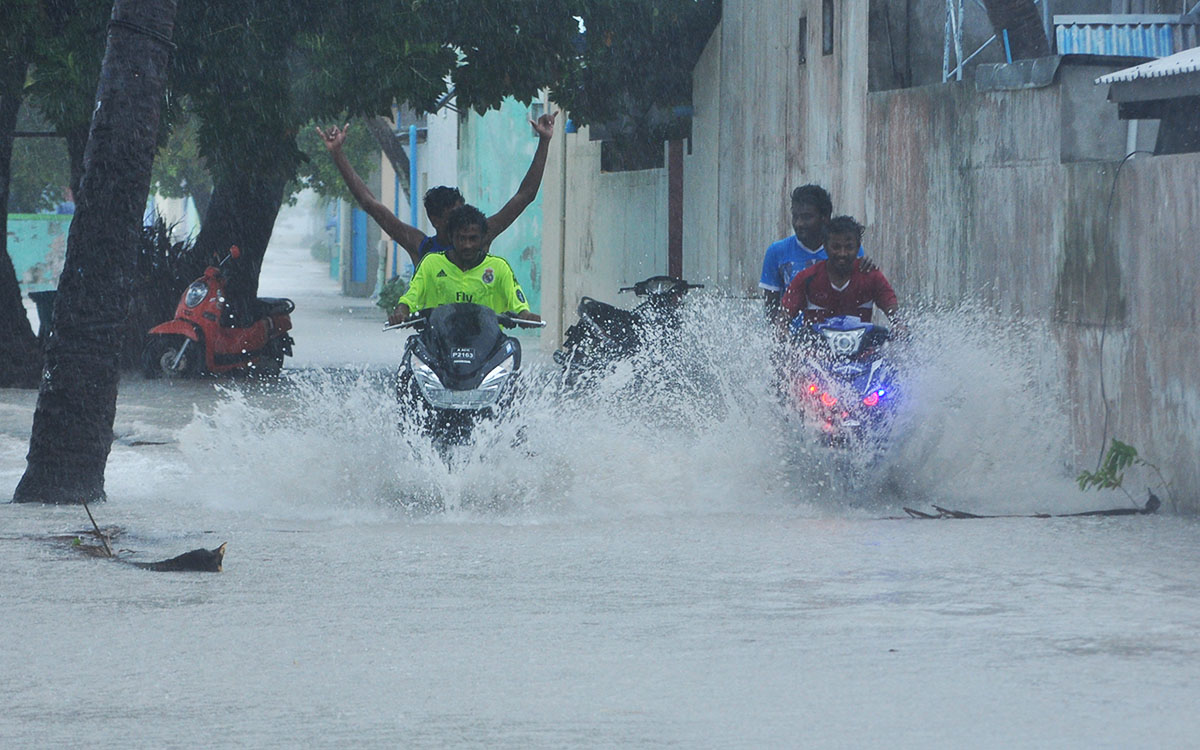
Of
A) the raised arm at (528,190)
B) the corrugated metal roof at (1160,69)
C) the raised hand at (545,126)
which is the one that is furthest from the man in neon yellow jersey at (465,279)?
the corrugated metal roof at (1160,69)

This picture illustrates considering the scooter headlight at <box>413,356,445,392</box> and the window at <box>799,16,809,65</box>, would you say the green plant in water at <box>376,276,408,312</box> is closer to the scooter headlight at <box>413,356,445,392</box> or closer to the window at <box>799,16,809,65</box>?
the window at <box>799,16,809,65</box>

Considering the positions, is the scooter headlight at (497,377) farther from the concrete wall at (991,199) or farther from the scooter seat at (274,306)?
the scooter seat at (274,306)

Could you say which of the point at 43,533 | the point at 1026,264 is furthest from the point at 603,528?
the point at 1026,264

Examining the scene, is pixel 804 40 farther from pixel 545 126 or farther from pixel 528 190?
pixel 545 126

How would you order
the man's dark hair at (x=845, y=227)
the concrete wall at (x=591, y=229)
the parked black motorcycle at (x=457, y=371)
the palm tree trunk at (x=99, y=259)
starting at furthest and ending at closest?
1. the concrete wall at (x=591, y=229)
2. the man's dark hair at (x=845, y=227)
3. the palm tree trunk at (x=99, y=259)
4. the parked black motorcycle at (x=457, y=371)

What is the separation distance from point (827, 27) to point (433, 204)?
5269 millimetres

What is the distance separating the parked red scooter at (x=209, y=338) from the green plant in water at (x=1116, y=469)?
1068 cm

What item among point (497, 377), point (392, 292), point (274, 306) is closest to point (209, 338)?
point (274, 306)

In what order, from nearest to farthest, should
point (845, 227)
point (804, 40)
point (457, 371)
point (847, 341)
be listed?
A: 1. point (457, 371)
2. point (847, 341)
3. point (845, 227)
4. point (804, 40)

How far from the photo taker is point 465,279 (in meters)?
9.62

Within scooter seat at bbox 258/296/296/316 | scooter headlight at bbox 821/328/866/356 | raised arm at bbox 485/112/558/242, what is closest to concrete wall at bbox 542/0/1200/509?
scooter headlight at bbox 821/328/866/356

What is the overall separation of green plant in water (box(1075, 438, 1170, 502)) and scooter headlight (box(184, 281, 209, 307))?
10.7 metres

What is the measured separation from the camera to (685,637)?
6109 millimetres

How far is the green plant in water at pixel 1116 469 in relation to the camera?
31.2 ft
